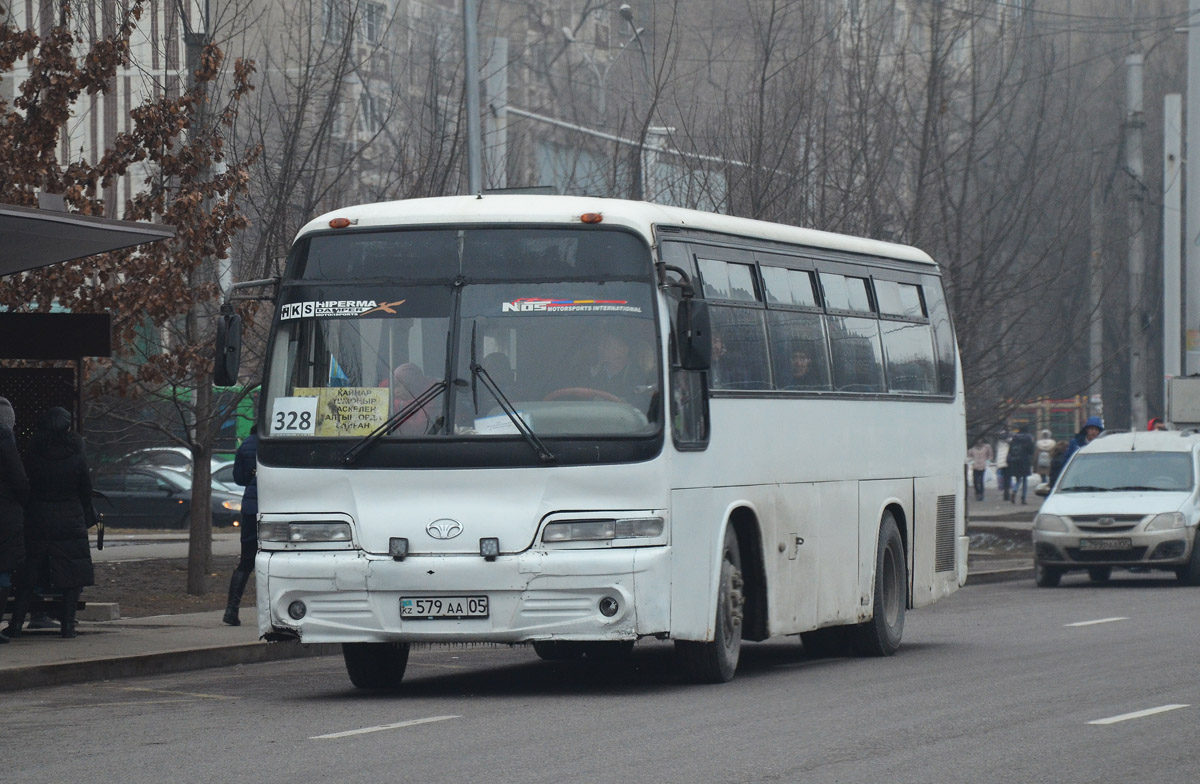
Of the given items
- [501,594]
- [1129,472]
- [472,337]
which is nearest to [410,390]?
[472,337]

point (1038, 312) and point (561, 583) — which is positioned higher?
point (1038, 312)

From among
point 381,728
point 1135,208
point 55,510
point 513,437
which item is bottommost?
point 381,728

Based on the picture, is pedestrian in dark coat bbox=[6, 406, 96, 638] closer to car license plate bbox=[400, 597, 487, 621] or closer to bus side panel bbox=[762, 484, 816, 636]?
car license plate bbox=[400, 597, 487, 621]

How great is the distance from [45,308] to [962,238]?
38.4ft

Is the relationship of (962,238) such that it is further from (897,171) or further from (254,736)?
(254,736)

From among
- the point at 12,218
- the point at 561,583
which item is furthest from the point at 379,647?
the point at 12,218

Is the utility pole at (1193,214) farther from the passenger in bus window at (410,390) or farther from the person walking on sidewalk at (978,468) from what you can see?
the passenger in bus window at (410,390)

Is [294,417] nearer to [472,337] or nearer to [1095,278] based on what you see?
[472,337]

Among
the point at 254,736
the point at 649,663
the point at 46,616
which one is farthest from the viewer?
the point at 46,616

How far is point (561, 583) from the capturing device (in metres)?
11.3

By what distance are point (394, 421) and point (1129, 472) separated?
16.0 meters

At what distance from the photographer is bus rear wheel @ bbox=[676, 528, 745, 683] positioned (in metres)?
12.4

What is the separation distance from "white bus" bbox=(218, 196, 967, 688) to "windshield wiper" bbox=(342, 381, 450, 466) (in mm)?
11

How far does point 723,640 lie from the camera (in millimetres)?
12461
